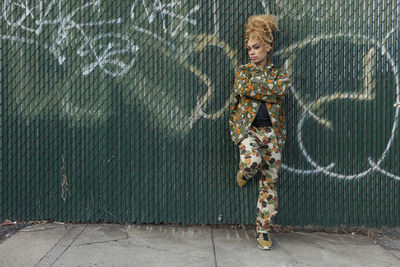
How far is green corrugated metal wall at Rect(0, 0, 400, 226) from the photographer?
3.53 metres

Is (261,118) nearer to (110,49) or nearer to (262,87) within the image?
(262,87)

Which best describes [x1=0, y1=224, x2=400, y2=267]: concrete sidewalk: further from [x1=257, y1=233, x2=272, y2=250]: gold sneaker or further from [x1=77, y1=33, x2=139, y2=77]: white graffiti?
[x1=77, y1=33, x2=139, y2=77]: white graffiti

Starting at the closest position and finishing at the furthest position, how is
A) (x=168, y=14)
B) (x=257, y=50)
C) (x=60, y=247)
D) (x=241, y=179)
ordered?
(x=60, y=247) → (x=257, y=50) → (x=241, y=179) → (x=168, y=14)

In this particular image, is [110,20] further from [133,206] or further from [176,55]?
[133,206]

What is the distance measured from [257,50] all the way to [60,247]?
258cm

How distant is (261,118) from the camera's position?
3158mm

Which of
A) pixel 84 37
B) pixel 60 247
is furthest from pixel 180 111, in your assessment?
pixel 60 247

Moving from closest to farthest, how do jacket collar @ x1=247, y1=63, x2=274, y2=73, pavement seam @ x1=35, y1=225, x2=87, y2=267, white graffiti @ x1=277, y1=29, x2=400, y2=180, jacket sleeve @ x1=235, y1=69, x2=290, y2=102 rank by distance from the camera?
1. pavement seam @ x1=35, y1=225, x2=87, y2=267
2. jacket sleeve @ x1=235, y1=69, x2=290, y2=102
3. jacket collar @ x1=247, y1=63, x2=274, y2=73
4. white graffiti @ x1=277, y1=29, x2=400, y2=180

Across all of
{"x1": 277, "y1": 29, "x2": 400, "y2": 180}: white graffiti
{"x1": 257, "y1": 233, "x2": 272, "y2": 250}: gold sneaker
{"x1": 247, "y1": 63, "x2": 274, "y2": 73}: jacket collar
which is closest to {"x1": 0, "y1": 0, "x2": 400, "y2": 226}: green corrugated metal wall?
{"x1": 277, "y1": 29, "x2": 400, "y2": 180}: white graffiti

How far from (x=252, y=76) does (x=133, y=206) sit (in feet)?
6.15

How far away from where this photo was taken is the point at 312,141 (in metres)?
3.56

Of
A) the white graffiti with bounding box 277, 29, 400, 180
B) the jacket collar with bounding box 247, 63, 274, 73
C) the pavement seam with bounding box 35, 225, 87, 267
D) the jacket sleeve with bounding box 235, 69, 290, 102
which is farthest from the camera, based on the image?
the white graffiti with bounding box 277, 29, 400, 180

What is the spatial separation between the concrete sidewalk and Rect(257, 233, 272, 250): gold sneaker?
6cm

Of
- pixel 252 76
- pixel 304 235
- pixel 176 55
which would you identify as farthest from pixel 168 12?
pixel 304 235
